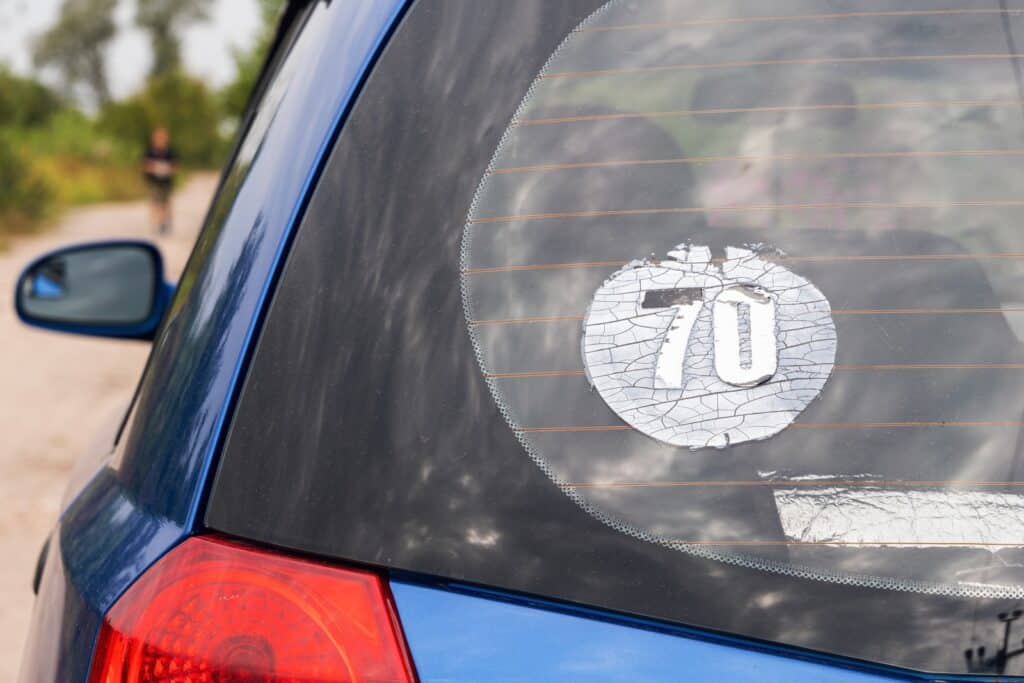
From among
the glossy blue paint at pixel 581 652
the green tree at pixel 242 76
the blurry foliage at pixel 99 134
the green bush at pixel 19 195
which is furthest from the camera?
the green tree at pixel 242 76

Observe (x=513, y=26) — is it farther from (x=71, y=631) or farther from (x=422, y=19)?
(x=71, y=631)

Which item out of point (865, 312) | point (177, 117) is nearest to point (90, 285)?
point (865, 312)

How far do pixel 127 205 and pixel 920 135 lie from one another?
99.5ft

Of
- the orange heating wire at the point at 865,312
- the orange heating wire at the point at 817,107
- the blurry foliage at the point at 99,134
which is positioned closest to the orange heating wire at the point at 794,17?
the orange heating wire at the point at 817,107

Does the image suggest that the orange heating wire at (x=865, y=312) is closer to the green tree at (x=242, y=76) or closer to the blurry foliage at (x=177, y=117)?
the green tree at (x=242, y=76)

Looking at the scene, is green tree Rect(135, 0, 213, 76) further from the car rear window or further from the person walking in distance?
the car rear window

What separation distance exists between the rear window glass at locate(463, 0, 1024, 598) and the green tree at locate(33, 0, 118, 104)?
78.1m

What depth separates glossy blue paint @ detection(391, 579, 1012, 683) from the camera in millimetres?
1009

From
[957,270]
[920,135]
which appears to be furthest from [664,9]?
[957,270]

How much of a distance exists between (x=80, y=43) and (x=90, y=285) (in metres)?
78.8

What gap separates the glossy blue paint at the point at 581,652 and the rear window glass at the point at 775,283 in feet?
0.28

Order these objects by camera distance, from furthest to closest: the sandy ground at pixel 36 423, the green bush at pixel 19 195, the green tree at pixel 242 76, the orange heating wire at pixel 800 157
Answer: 1. the green tree at pixel 242 76
2. the green bush at pixel 19 195
3. the sandy ground at pixel 36 423
4. the orange heating wire at pixel 800 157

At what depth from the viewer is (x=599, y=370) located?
1.15 meters

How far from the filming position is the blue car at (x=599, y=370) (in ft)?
3.46
